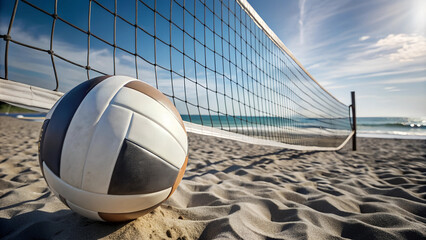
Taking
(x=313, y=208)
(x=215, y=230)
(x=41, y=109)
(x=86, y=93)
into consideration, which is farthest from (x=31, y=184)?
(x=313, y=208)

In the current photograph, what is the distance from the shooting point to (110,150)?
89 centimetres

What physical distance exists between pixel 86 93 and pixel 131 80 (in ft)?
0.77

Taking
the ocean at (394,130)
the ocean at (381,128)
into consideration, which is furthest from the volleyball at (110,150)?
the ocean at (394,130)

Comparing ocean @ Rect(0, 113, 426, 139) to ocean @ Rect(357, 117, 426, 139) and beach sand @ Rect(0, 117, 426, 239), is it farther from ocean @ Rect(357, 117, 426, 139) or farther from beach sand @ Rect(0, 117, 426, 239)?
beach sand @ Rect(0, 117, 426, 239)

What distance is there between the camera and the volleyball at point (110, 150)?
894mm

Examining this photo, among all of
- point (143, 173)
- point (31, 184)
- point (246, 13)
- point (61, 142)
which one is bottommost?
point (31, 184)

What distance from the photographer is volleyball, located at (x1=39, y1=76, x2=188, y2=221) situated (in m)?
0.89

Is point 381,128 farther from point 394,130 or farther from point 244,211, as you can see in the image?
point 244,211

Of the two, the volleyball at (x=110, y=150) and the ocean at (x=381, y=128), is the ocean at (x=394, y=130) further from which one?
the volleyball at (x=110, y=150)

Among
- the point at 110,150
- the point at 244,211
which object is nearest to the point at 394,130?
the point at 244,211

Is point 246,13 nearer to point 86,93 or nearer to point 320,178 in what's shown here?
point 320,178

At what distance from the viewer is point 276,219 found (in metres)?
1.38

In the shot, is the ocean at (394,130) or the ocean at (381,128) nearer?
the ocean at (394,130)

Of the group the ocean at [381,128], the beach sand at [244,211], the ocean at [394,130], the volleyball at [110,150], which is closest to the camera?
the volleyball at [110,150]
